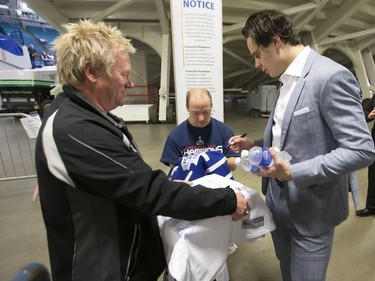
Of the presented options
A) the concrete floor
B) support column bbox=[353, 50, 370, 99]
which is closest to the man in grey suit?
the concrete floor

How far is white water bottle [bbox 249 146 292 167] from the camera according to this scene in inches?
37.3

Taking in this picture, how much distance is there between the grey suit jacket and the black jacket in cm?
31

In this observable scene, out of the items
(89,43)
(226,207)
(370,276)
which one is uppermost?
(89,43)

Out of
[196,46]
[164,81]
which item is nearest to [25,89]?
[164,81]

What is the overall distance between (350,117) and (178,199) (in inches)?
25.9

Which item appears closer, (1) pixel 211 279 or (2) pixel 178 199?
(2) pixel 178 199

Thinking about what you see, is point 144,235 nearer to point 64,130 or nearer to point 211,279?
point 211,279

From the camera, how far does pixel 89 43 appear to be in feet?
2.79

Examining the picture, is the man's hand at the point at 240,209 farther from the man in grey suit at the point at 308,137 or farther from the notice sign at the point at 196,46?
the notice sign at the point at 196,46

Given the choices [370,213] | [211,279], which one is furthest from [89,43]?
[370,213]

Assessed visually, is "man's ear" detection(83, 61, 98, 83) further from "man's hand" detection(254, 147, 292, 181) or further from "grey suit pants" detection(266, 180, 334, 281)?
"grey suit pants" detection(266, 180, 334, 281)

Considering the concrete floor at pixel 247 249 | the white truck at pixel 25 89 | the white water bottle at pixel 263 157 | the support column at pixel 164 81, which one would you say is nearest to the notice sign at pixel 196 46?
the concrete floor at pixel 247 249

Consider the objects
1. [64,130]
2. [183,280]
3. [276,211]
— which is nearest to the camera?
[64,130]

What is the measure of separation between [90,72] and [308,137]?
84 cm
